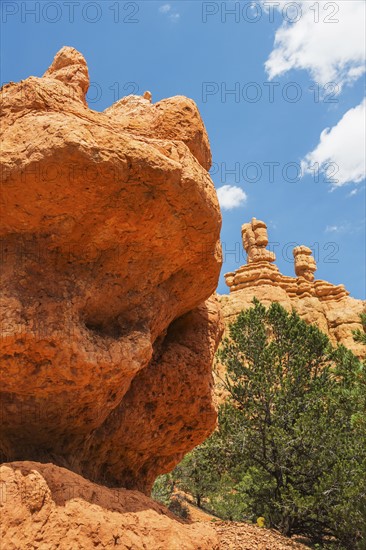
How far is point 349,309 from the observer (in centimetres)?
3403

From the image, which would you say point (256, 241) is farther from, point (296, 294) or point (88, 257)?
point (88, 257)

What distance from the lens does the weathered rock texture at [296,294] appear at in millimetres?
33031

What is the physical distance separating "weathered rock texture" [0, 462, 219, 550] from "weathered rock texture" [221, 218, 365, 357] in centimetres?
2750

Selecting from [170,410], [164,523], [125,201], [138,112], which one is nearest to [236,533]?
[170,410]

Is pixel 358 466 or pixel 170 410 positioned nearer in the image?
pixel 170 410

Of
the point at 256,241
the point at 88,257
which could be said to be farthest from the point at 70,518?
the point at 256,241

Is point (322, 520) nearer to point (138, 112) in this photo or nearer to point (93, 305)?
point (93, 305)

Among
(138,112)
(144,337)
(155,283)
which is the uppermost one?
(138,112)

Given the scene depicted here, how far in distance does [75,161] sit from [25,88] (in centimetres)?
114

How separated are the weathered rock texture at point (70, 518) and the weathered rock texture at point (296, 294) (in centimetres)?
2750

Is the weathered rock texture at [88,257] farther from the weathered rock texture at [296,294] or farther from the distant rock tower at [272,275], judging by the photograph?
the distant rock tower at [272,275]

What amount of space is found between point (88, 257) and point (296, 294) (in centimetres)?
3321

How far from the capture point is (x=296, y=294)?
36.8m

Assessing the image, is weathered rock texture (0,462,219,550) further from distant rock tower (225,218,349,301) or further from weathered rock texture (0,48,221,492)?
distant rock tower (225,218,349,301)
